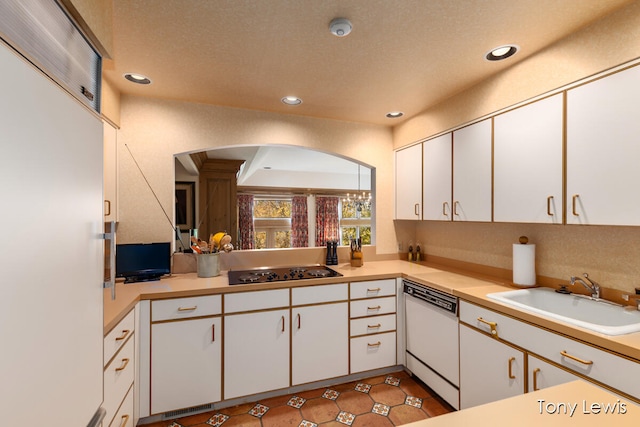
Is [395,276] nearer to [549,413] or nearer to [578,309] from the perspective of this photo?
[578,309]

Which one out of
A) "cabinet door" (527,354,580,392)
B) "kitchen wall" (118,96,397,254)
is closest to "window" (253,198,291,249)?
"kitchen wall" (118,96,397,254)

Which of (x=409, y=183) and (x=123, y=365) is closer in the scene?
(x=123, y=365)

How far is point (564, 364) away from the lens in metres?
1.35

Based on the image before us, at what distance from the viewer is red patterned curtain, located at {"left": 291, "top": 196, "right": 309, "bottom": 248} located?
6.96 meters

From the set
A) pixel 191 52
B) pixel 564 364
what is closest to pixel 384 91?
pixel 191 52

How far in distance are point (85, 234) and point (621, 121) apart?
230cm

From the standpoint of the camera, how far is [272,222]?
6.86 m

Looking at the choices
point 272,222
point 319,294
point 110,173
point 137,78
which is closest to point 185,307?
point 319,294

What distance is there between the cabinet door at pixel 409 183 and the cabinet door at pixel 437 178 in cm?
7

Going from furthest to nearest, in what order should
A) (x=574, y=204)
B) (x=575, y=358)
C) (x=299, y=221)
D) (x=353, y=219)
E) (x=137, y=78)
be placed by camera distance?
(x=353, y=219) → (x=299, y=221) → (x=137, y=78) → (x=574, y=204) → (x=575, y=358)

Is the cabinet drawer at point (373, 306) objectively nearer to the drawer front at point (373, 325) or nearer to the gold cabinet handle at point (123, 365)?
the drawer front at point (373, 325)

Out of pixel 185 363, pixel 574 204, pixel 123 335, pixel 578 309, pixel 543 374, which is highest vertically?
pixel 574 204

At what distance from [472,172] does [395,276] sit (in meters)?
1.04

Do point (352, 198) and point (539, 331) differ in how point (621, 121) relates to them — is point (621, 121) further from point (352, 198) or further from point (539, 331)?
point (352, 198)
